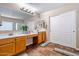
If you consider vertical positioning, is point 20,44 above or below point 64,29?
below

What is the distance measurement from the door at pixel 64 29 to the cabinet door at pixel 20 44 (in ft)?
2.65

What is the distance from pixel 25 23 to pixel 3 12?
2.09 ft

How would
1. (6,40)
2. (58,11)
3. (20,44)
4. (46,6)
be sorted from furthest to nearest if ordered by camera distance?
(20,44) → (58,11) → (46,6) → (6,40)

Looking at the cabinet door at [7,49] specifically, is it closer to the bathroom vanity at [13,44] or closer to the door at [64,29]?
the bathroom vanity at [13,44]

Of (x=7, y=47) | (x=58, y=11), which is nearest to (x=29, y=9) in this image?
(x=58, y=11)

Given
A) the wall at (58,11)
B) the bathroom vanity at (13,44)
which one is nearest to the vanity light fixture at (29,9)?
the wall at (58,11)

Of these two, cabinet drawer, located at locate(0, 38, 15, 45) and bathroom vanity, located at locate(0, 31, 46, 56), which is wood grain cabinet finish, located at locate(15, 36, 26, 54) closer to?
bathroom vanity, located at locate(0, 31, 46, 56)

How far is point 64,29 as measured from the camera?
207 centimetres

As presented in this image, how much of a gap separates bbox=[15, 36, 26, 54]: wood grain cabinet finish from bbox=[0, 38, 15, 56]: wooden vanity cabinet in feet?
0.51

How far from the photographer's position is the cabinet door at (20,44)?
221 centimetres

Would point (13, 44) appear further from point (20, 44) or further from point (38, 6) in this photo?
point (38, 6)

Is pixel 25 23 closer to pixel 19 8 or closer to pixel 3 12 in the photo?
pixel 19 8

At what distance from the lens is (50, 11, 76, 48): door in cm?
198

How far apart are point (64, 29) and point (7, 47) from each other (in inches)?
56.0
